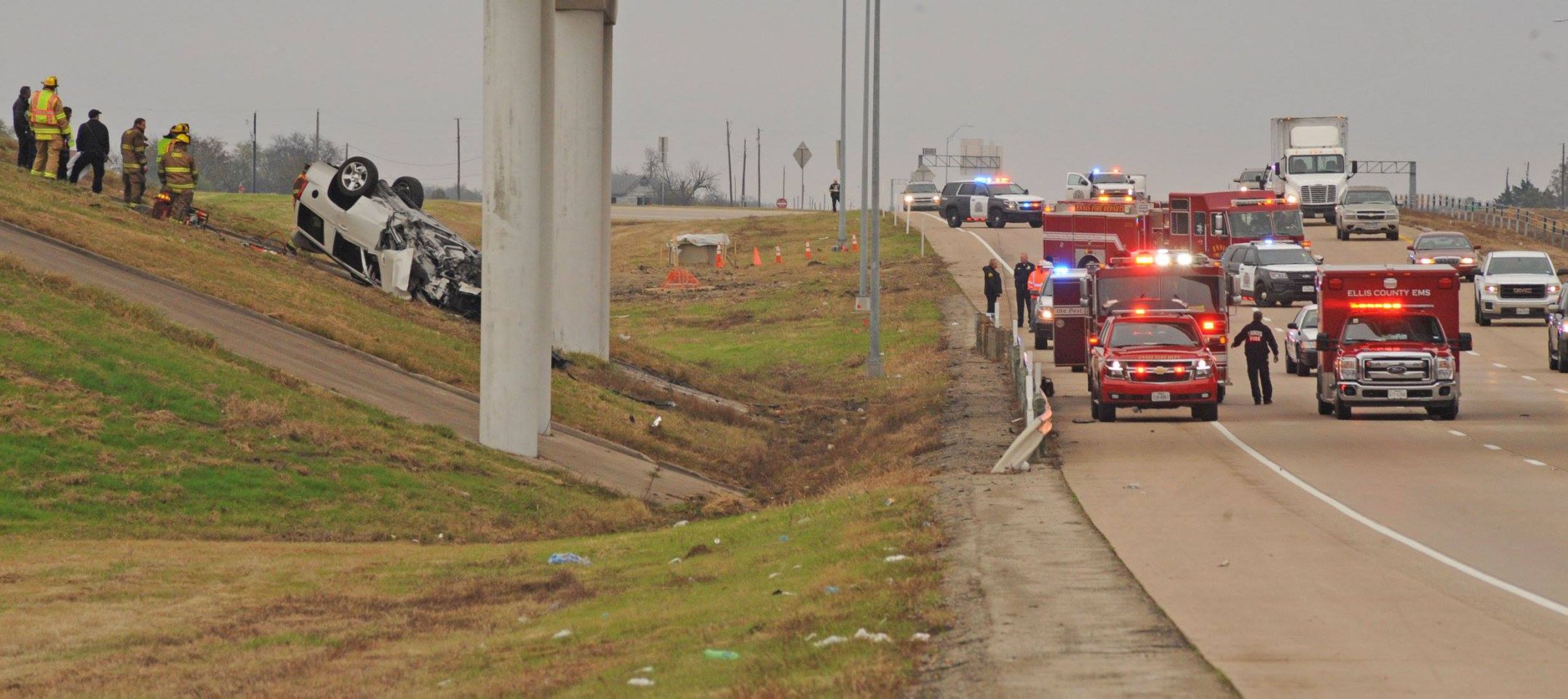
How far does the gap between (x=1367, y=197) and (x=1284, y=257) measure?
19.1m

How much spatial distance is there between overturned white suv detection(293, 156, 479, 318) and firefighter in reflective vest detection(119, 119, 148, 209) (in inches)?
121

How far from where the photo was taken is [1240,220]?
56.0 metres

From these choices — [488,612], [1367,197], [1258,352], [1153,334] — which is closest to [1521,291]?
[1258,352]

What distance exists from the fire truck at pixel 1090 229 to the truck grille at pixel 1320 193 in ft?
77.6

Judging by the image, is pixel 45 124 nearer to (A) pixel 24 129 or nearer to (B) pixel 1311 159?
(A) pixel 24 129

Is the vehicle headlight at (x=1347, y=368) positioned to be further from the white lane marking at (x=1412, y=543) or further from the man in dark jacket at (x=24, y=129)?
the man in dark jacket at (x=24, y=129)

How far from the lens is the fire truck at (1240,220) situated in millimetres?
55656

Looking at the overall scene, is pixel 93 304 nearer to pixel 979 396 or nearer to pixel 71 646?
pixel 71 646

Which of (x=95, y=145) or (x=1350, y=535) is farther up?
(x=95, y=145)

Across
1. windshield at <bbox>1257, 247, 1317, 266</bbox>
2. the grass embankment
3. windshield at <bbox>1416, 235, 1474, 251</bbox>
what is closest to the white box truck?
windshield at <bbox>1416, 235, 1474, 251</bbox>

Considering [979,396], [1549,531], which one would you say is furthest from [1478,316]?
[1549,531]

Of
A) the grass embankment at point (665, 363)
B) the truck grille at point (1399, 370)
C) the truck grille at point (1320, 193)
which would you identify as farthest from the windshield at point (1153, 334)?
the truck grille at point (1320, 193)

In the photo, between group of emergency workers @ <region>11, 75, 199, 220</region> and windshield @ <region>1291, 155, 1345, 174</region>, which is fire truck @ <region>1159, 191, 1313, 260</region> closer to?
windshield @ <region>1291, 155, 1345, 174</region>

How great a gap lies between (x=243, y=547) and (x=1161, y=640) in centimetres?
1040
